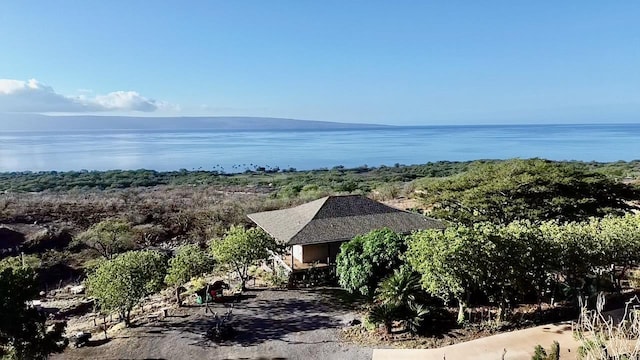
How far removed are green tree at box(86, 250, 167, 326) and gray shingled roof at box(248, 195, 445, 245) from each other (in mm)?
5682

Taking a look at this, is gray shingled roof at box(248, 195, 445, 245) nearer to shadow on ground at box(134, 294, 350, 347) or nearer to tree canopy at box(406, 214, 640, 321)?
shadow on ground at box(134, 294, 350, 347)

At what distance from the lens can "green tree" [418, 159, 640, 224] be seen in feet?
72.1

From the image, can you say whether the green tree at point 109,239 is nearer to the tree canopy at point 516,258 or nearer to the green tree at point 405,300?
the green tree at point 405,300

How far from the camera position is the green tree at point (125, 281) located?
45.7 ft

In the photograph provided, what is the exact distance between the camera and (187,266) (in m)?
16.0

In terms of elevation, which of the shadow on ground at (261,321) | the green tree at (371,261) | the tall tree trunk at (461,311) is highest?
the green tree at (371,261)

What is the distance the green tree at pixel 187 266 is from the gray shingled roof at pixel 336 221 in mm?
3578

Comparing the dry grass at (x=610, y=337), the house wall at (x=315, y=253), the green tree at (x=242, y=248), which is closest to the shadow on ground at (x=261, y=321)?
the green tree at (x=242, y=248)

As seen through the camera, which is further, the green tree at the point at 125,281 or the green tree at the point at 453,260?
the green tree at the point at 125,281

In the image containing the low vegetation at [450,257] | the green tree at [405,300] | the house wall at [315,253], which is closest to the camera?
the low vegetation at [450,257]

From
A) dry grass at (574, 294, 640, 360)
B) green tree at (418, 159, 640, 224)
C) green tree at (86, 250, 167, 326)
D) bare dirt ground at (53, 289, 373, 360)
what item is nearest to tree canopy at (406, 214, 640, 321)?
dry grass at (574, 294, 640, 360)

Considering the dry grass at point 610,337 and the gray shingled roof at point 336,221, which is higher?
the dry grass at point 610,337

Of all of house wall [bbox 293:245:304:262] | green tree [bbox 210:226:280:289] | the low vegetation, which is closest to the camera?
the low vegetation

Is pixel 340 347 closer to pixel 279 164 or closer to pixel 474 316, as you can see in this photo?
pixel 474 316
